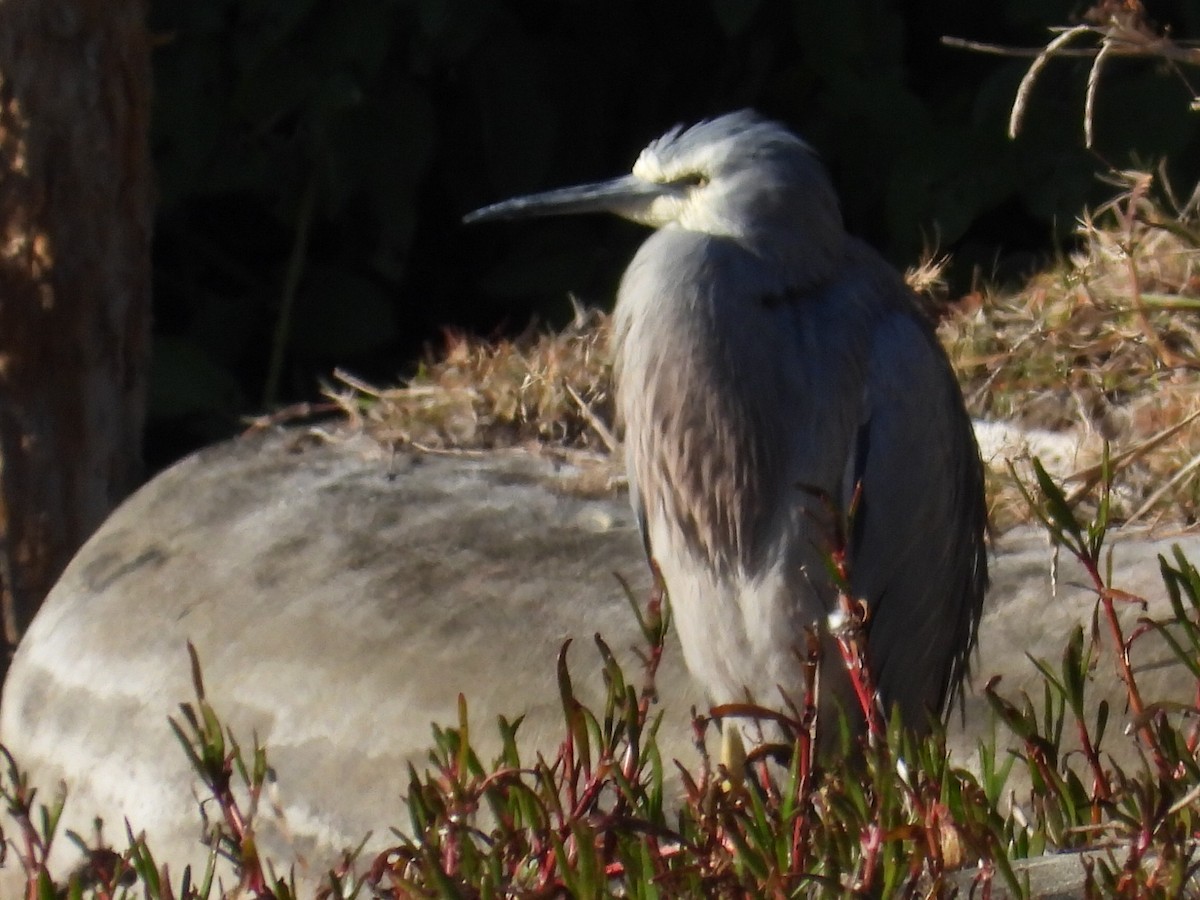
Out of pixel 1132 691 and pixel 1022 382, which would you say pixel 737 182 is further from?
pixel 1132 691

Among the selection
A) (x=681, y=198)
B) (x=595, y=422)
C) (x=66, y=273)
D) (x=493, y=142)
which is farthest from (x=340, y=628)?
(x=493, y=142)

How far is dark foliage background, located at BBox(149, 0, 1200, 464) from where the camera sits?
430cm

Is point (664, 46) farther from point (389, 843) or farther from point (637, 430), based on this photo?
point (389, 843)

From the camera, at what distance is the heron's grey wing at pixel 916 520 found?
2.71 metres

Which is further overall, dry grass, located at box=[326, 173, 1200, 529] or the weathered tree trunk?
the weathered tree trunk

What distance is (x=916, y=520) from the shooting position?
2822 mm

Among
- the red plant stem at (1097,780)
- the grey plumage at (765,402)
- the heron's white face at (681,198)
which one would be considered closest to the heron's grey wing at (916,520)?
the grey plumage at (765,402)

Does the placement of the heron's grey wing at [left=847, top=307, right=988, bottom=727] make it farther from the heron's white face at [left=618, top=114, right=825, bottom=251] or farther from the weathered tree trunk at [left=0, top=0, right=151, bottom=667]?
the weathered tree trunk at [left=0, top=0, right=151, bottom=667]

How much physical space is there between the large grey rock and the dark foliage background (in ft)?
3.58

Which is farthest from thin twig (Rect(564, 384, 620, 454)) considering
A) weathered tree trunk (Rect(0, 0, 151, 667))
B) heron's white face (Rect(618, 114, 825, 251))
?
weathered tree trunk (Rect(0, 0, 151, 667))

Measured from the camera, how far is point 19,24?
371cm

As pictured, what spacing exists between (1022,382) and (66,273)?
2.23 meters

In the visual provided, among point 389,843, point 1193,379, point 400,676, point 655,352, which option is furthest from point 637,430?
point 1193,379

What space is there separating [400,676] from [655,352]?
2.41 feet
